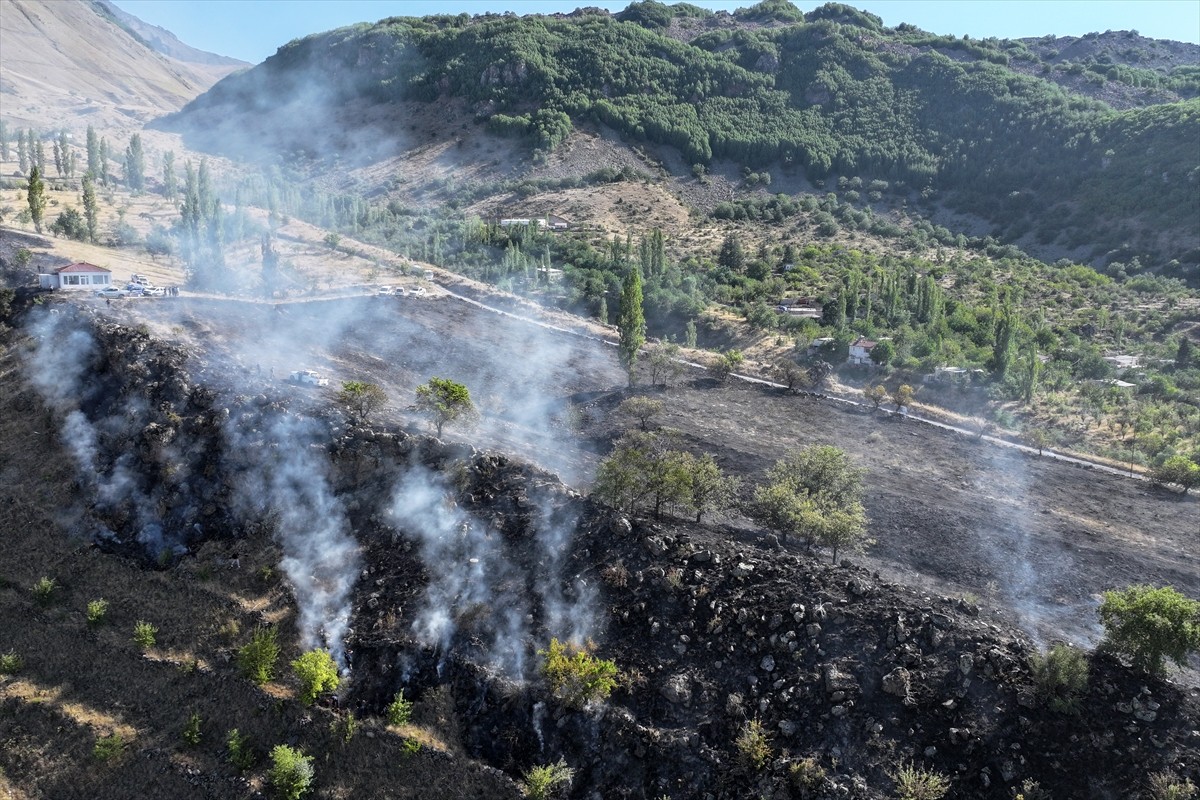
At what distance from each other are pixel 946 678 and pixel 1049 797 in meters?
3.26

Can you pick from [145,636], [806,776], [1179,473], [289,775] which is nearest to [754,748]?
[806,776]

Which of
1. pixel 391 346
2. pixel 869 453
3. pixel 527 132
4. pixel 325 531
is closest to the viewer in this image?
pixel 325 531

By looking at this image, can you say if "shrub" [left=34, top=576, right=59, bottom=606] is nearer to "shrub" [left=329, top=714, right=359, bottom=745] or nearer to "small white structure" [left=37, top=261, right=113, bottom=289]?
"shrub" [left=329, top=714, right=359, bottom=745]

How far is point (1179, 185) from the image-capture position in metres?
81.8

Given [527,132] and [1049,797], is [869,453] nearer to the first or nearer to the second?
[1049,797]

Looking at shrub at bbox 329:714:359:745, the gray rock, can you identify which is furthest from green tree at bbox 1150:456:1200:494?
shrub at bbox 329:714:359:745

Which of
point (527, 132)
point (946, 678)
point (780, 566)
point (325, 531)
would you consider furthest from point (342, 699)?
point (527, 132)

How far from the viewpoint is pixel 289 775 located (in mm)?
21594

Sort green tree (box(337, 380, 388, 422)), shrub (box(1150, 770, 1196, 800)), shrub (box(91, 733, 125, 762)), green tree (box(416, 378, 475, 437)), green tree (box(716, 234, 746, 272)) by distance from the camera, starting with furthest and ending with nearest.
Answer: green tree (box(716, 234, 746, 272)), green tree (box(337, 380, 388, 422)), green tree (box(416, 378, 475, 437)), shrub (box(91, 733, 125, 762)), shrub (box(1150, 770, 1196, 800))

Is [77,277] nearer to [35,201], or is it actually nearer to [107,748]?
[35,201]

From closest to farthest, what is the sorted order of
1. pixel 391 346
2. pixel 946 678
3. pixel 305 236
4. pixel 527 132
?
pixel 946 678
pixel 391 346
pixel 305 236
pixel 527 132

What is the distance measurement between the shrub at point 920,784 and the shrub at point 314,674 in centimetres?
1513

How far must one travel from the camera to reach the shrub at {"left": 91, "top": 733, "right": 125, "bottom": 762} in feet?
75.2

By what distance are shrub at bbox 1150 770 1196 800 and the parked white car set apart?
31.9 metres
